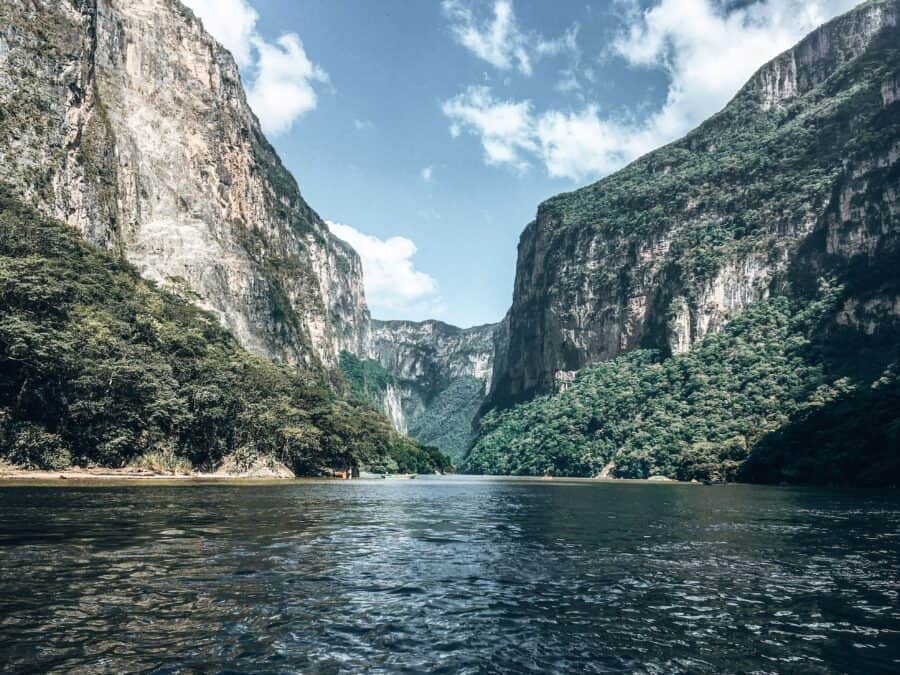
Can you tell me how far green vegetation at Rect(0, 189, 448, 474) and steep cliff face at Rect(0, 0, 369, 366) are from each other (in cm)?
1641

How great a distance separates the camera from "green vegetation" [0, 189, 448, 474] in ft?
243

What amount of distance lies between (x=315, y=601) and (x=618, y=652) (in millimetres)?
7580

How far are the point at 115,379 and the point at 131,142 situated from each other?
357ft

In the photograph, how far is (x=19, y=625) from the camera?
12078 millimetres

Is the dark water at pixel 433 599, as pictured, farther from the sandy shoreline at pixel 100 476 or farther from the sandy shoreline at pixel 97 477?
the sandy shoreline at pixel 100 476

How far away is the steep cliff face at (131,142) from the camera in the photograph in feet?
395

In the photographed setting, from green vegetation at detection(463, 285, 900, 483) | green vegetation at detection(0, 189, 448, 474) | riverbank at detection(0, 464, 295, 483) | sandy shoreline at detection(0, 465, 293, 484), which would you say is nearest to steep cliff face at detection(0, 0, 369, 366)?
green vegetation at detection(0, 189, 448, 474)

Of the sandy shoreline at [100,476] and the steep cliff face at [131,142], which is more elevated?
the steep cliff face at [131,142]

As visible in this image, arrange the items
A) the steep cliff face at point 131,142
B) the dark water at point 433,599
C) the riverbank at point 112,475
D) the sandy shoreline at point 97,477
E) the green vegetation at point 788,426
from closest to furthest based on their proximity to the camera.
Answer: the dark water at point 433,599, the sandy shoreline at point 97,477, the riverbank at point 112,475, the green vegetation at point 788,426, the steep cliff face at point 131,142

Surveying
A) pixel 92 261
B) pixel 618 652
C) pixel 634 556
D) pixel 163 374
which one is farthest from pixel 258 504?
pixel 92 261

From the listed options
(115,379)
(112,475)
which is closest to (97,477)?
(112,475)

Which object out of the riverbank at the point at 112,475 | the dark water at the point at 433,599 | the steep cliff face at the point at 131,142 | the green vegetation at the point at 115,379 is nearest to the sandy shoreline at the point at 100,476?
the riverbank at the point at 112,475

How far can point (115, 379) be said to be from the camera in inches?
3248

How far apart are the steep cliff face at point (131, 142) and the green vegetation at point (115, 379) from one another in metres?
16.4
